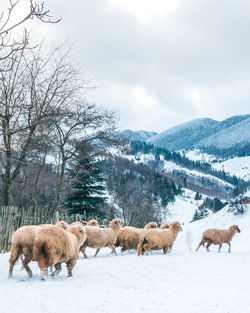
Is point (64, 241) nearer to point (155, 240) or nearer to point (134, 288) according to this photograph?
point (134, 288)

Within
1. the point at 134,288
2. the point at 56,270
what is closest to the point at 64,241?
the point at 56,270

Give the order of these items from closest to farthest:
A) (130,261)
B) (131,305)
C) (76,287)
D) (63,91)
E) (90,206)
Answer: (131,305) → (76,287) → (130,261) → (63,91) → (90,206)

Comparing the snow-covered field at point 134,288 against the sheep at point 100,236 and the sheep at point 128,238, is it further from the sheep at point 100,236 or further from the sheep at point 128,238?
the sheep at point 128,238

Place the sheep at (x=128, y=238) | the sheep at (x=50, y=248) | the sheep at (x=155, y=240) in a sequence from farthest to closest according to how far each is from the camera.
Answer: the sheep at (x=128, y=238)
the sheep at (x=155, y=240)
the sheep at (x=50, y=248)

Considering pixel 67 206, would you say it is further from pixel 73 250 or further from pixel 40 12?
pixel 40 12

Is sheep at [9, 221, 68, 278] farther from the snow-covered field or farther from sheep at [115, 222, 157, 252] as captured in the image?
sheep at [115, 222, 157, 252]

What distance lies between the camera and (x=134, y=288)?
651cm

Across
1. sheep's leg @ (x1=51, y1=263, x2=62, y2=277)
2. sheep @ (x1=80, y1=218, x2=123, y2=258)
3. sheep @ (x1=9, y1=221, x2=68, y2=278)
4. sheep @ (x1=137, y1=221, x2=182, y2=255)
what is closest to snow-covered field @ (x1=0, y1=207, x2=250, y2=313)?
sheep's leg @ (x1=51, y1=263, x2=62, y2=277)

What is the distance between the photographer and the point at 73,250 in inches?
285

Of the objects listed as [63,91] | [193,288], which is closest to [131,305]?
[193,288]

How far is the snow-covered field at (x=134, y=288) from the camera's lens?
5066 mm

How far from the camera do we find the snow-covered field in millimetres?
5066

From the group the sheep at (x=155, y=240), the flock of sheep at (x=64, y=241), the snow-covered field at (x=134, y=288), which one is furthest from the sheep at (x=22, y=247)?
the sheep at (x=155, y=240)

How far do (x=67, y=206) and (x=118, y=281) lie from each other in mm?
21406
